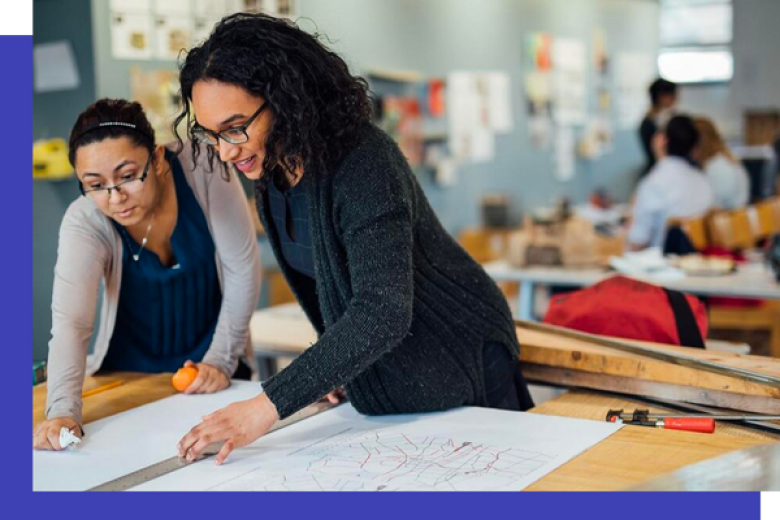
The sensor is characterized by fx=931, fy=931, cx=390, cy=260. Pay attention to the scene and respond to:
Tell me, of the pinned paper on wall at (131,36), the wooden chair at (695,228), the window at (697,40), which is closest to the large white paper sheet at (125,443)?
the pinned paper on wall at (131,36)

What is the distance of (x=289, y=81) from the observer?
1.51 metres

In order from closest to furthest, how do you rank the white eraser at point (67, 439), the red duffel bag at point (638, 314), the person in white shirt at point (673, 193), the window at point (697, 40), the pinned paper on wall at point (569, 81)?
the white eraser at point (67, 439) < the red duffel bag at point (638, 314) < the person in white shirt at point (673, 193) < the pinned paper on wall at point (569, 81) < the window at point (697, 40)

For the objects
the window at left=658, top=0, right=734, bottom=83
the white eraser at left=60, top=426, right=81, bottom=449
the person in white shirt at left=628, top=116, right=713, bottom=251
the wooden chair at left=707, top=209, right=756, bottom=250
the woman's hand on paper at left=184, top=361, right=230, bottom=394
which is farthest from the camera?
the window at left=658, top=0, right=734, bottom=83

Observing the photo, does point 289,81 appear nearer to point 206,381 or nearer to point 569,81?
point 206,381

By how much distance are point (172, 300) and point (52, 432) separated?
0.47m

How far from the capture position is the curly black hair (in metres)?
1.50

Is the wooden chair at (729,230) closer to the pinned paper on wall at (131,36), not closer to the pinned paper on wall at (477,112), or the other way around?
the pinned paper on wall at (477,112)

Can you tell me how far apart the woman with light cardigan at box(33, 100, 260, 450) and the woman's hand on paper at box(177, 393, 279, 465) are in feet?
0.96

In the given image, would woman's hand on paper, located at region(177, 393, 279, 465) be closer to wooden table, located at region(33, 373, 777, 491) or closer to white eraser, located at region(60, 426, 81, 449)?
white eraser, located at region(60, 426, 81, 449)

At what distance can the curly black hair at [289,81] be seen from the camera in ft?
4.94

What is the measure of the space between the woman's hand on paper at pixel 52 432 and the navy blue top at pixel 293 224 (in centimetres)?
50

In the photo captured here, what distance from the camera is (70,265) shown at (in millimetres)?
1768

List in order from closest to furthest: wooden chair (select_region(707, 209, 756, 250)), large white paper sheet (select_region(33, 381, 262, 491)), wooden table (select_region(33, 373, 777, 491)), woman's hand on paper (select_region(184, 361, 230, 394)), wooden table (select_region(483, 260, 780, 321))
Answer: wooden table (select_region(33, 373, 777, 491))
large white paper sheet (select_region(33, 381, 262, 491))
woman's hand on paper (select_region(184, 361, 230, 394))
wooden table (select_region(483, 260, 780, 321))
wooden chair (select_region(707, 209, 756, 250))

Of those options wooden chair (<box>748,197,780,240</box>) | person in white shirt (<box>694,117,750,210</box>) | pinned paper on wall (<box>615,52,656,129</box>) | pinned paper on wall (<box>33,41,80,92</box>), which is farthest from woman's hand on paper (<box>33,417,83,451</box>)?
pinned paper on wall (<box>615,52,656,129</box>)
